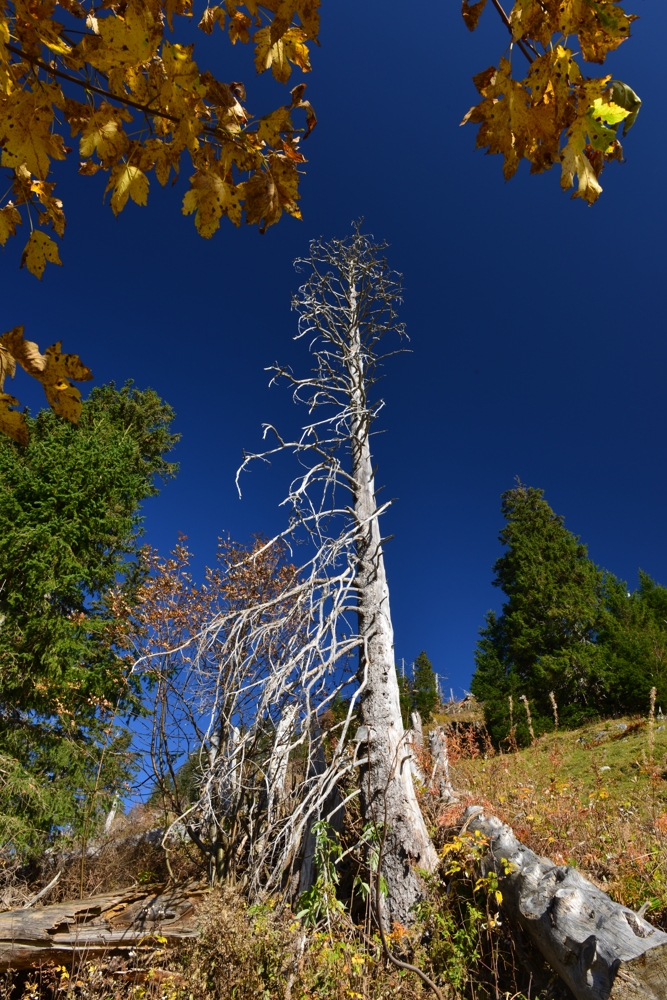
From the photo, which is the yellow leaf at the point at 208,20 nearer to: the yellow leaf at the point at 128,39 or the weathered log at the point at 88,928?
the yellow leaf at the point at 128,39

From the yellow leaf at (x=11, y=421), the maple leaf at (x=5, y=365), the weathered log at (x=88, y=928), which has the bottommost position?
the weathered log at (x=88, y=928)

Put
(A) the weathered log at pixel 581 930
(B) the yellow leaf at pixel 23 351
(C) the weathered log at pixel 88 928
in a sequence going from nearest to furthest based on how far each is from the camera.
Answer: (B) the yellow leaf at pixel 23 351 → (A) the weathered log at pixel 581 930 → (C) the weathered log at pixel 88 928

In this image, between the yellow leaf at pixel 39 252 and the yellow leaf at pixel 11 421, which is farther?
the yellow leaf at pixel 39 252

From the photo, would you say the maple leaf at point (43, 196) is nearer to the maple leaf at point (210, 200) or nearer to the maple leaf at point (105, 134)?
the maple leaf at point (105, 134)

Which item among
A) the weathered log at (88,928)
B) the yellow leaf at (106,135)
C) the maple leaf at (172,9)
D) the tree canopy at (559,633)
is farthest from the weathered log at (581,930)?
the tree canopy at (559,633)

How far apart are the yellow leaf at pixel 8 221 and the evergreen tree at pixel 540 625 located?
14959mm

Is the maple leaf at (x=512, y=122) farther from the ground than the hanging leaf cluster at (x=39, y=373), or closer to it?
farther from the ground

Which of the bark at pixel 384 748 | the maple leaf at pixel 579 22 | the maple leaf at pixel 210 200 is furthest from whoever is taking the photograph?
the bark at pixel 384 748

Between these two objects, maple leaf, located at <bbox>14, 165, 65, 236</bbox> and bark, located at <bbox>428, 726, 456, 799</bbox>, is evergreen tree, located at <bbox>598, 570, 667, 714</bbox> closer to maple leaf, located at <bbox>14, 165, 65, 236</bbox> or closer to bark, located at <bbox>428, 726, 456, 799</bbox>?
bark, located at <bbox>428, 726, 456, 799</bbox>

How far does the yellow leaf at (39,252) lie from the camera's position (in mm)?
1415

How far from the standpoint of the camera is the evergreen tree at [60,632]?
6.45 m

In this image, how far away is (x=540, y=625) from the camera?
18.1 metres

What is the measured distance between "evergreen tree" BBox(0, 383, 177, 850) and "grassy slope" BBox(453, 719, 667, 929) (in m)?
4.75

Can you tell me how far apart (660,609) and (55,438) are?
19.6m
